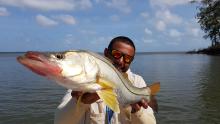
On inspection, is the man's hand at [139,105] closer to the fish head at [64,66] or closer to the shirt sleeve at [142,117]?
the shirt sleeve at [142,117]

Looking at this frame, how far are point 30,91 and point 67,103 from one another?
777 inches

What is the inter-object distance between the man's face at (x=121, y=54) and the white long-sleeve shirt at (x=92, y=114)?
15.5 inches

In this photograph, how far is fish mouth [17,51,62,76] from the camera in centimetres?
300

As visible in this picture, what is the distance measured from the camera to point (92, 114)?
4641mm

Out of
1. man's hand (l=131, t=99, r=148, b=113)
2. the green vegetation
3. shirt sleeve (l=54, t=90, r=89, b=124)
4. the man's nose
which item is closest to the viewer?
shirt sleeve (l=54, t=90, r=89, b=124)

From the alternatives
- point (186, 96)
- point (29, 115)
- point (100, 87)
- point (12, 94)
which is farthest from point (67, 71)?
point (12, 94)

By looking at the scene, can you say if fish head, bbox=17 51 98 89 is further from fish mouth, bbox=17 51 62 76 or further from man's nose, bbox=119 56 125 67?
man's nose, bbox=119 56 125 67

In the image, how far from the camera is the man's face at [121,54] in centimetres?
460

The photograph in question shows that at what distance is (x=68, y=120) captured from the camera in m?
4.31

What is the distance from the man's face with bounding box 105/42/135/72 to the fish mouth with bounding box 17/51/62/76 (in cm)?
146

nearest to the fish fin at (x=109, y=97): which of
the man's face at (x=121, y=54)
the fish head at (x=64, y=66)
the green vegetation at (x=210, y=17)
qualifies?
the fish head at (x=64, y=66)

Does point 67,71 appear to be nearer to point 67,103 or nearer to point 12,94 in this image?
point 67,103

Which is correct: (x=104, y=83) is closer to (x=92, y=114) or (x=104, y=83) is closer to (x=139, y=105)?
(x=139, y=105)

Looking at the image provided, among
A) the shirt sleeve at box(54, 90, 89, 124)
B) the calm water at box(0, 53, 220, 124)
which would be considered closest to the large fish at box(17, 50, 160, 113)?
the shirt sleeve at box(54, 90, 89, 124)
